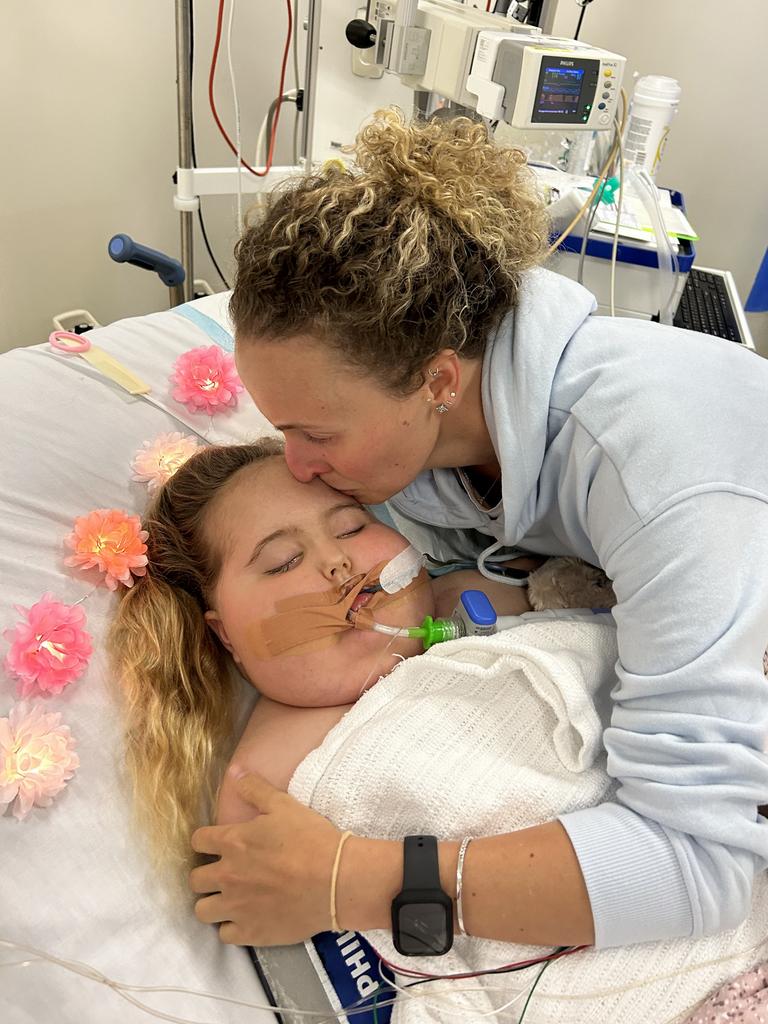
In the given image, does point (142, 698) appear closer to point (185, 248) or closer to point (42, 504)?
point (42, 504)

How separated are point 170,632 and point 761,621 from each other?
94cm

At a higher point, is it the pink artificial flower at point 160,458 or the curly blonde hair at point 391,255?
the curly blonde hair at point 391,255

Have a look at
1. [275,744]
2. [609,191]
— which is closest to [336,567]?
[275,744]

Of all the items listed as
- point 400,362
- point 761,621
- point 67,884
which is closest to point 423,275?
point 400,362

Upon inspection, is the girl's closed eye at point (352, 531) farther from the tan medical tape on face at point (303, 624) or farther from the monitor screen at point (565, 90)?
the monitor screen at point (565, 90)

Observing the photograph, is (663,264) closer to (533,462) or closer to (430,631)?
(533,462)

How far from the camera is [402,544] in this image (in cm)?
139

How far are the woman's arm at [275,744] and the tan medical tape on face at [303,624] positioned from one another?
11 cm

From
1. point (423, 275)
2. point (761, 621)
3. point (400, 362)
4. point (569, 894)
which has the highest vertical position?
point (423, 275)

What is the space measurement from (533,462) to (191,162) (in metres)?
1.35

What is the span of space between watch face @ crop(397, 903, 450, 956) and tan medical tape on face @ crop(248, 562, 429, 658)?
45 centimetres

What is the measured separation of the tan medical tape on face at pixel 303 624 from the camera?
1265 mm

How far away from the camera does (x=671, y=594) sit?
93cm

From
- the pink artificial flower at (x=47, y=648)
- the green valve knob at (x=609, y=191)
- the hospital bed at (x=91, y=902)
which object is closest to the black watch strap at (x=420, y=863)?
the hospital bed at (x=91, y=902)
